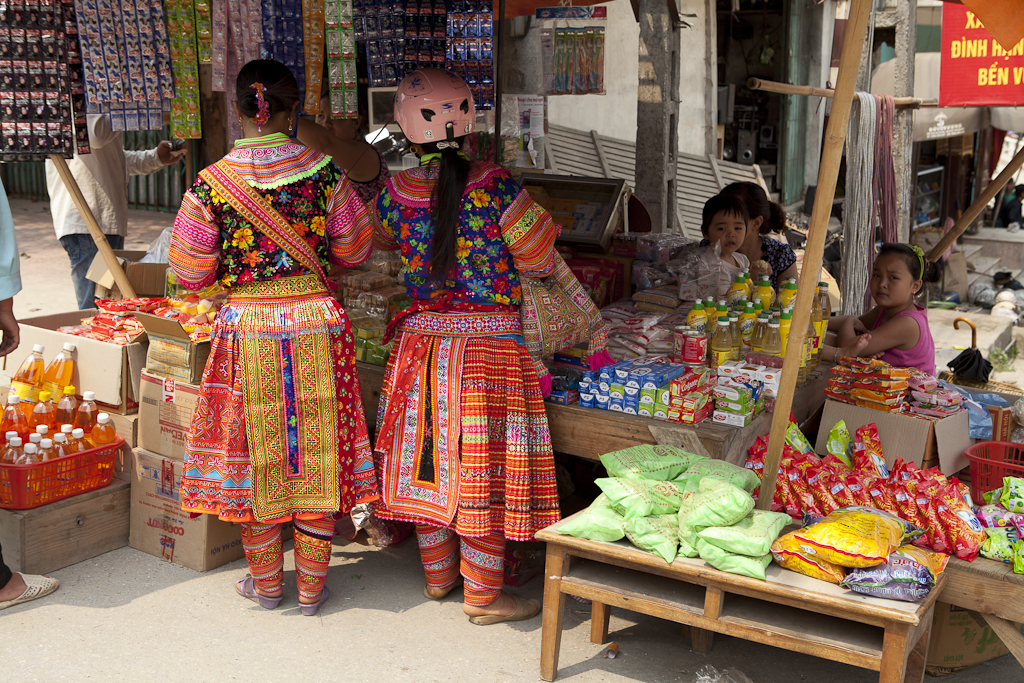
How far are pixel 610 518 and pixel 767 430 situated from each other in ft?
3.15

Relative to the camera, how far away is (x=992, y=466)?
3.26 metres

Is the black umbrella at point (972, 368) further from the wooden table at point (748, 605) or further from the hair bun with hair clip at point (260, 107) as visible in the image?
the hair bun with hair clip at point (260, 107)

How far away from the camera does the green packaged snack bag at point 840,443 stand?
3406mm

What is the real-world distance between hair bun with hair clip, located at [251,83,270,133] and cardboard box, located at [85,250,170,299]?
1500 mm

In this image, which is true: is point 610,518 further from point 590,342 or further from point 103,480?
point 103,480

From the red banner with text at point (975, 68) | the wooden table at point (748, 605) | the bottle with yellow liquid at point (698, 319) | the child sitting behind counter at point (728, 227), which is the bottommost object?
the wooden table at point (748, 605)

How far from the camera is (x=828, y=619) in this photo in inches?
104

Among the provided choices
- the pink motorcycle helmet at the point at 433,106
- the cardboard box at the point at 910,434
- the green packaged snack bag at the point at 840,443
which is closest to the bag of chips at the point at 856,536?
the green packaged snack bag at the point at 840,443

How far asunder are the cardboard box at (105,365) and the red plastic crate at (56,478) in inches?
8.1

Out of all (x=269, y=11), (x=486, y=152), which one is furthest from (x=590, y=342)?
(x=269, y=11)

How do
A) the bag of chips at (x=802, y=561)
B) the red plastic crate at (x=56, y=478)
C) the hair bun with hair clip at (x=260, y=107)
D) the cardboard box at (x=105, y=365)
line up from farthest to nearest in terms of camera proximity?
the cardboard box at (x=105, y=365), the red plastic crate at (x=56, y=478), the hair bun with hair clip at (x=260, y=107), the bag of chips at (x=802, y=561)

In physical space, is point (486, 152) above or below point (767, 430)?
above

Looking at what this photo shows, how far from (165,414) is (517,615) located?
1733 mm

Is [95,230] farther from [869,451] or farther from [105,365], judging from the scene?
[869,451]
